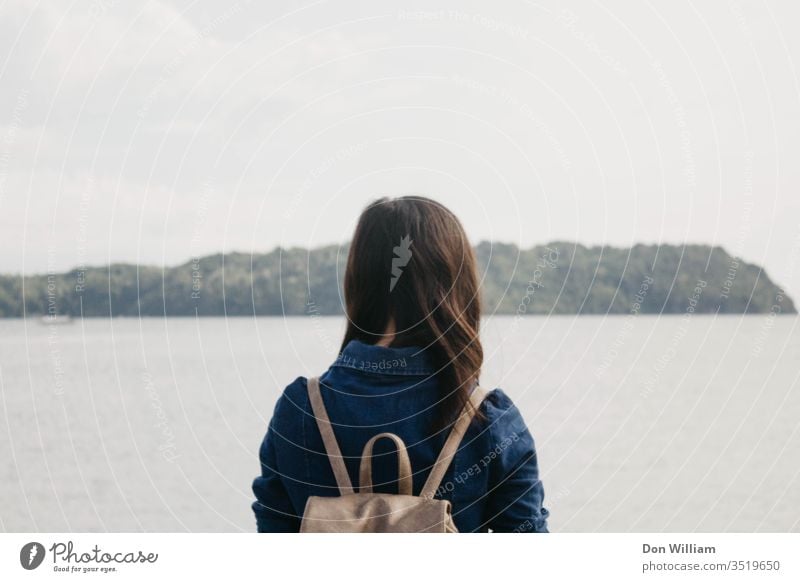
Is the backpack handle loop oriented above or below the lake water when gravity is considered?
above

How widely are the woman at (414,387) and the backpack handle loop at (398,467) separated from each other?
0.04 m

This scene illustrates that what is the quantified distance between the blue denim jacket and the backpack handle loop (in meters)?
0.04

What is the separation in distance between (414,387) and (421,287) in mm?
239

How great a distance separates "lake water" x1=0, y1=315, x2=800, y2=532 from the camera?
41.6 ft

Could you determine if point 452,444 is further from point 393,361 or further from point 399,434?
point 393,361

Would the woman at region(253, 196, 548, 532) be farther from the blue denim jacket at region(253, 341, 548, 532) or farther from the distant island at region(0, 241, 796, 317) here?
the distant island at region(0, 241, 796, 317)

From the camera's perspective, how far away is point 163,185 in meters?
3.89

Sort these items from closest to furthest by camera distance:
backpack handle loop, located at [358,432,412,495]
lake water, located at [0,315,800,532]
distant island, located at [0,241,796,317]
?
backpack handle loop, located at [358,432,412,495] < distant island, located at [0,241,796,317] < lake water, located at [0,315,800,532]

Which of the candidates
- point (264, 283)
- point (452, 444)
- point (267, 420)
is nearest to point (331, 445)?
point (452, 444)

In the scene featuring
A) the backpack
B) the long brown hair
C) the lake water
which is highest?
the long brown hair

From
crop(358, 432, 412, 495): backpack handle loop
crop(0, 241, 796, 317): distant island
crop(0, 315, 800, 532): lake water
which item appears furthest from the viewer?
crop(0, 315, 800, 532): lake water

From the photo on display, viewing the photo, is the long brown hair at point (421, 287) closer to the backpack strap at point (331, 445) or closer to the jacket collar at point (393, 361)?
the jacket collar at point (393, 361)

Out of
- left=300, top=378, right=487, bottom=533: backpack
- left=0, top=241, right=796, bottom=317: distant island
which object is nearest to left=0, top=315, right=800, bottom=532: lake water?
left=0, top=241, right=796, bottom=317: distant island

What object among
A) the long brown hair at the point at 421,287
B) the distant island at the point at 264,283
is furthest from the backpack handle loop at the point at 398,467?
the distant island at the point at 264,283
